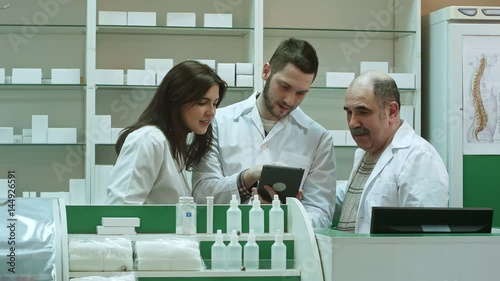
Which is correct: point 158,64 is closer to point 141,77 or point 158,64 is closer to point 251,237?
point 141,77

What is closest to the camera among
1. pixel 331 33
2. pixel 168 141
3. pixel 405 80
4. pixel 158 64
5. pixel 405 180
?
pixel 168 141

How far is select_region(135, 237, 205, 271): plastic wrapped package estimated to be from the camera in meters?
2.41

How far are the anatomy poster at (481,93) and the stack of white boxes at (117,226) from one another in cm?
331

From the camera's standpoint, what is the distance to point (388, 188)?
11.3 ft

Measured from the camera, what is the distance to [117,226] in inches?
102

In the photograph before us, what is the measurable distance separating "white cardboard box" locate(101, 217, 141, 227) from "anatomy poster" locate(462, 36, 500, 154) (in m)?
3.29

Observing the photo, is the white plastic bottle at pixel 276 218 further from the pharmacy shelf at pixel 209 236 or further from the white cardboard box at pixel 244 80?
the white cardboard box at pixel 244 80

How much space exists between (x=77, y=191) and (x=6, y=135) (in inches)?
22.5

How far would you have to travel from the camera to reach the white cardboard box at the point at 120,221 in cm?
258

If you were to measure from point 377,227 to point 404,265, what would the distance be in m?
0.15

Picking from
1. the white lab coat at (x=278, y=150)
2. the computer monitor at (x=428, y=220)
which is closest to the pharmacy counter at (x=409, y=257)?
the computer monitor at (x=428, y=220)

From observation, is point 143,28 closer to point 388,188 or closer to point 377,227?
point 388,188

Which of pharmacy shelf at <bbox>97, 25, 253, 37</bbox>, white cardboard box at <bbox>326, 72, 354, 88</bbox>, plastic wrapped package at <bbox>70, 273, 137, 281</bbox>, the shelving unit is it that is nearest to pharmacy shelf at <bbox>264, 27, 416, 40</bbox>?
the shelving unit

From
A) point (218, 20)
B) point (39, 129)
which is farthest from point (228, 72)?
point (39, 129)
